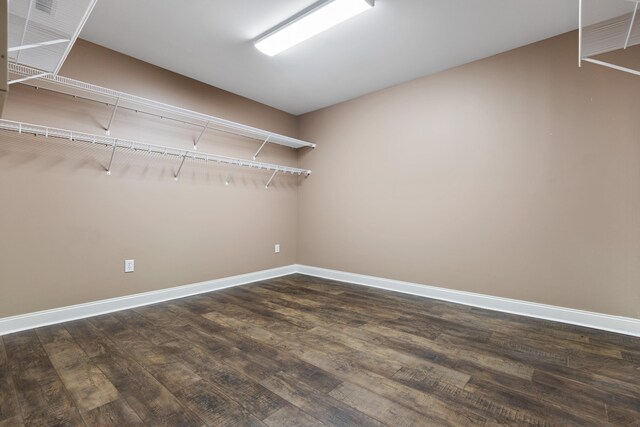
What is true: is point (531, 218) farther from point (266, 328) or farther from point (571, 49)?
point (266, 328)

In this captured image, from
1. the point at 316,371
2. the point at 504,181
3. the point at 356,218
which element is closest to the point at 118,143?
the point at 316,371

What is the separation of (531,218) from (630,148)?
31.1 inches

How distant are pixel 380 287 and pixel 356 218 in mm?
→ 893

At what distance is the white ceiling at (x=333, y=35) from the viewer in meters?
2.04

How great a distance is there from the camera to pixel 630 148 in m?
2.13

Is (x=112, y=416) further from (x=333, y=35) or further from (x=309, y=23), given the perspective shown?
(x=333, y=35)

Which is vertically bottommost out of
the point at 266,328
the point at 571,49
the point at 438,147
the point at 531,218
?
the point at 266,328

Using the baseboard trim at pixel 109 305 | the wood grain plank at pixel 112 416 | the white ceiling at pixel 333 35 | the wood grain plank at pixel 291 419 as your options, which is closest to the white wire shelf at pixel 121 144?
the white ceiling at pixel 333 35

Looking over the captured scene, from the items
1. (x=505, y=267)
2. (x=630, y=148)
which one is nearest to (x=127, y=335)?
(x=505, y=267)

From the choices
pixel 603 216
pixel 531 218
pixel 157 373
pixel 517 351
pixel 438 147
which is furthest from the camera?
pixel 438 147

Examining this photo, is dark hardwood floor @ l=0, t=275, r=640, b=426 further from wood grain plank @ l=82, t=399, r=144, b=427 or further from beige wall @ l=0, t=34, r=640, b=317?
beige wall @ l=0, t=34, r=640, b=317

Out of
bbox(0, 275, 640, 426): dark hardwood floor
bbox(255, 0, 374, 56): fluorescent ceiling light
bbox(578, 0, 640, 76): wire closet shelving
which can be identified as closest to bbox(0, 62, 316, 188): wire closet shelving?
bbox(255, 0, 374, 56): fluorescent ceiling light

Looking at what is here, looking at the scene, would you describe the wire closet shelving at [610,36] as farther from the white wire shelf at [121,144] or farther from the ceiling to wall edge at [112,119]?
the white wire shelf at [121,144]

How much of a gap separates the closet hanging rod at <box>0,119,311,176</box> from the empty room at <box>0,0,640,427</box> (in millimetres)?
26
